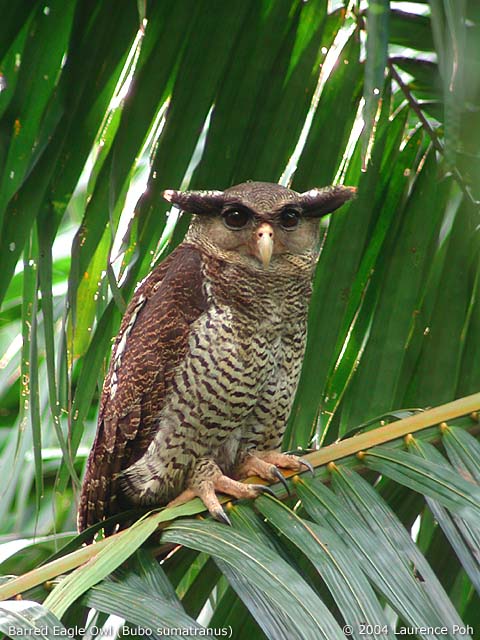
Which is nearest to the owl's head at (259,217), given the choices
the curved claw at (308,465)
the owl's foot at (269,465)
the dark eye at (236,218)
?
the dark eye at (236,218)

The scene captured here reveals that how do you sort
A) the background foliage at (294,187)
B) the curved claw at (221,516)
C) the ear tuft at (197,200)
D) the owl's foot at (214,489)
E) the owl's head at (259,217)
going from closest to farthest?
1. the background foliage at (294,187)
2. the curved claw at (221,516)
3. the owl's foot at (214,489)
4. the ear tuft at (197,200)
5. the owl's head at (259,217)

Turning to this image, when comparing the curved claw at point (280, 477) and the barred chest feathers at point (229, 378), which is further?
the barred chest feathers at point (229, 378)

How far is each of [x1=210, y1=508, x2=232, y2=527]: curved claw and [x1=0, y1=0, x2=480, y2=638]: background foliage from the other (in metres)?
0.05

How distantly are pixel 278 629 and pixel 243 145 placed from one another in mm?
1756

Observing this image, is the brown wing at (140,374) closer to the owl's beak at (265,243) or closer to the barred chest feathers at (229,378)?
the barred chest feathers at (229,378)

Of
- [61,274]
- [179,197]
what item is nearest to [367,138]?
[179,197]

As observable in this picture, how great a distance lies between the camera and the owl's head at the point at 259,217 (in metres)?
3.29

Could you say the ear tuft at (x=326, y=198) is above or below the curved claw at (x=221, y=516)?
above

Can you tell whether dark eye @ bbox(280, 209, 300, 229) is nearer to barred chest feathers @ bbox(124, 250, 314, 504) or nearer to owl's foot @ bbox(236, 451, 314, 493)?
barred chest feathers @ bbox(124, 250, 314, 504)

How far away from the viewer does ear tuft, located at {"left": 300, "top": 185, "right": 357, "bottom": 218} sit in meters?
3.22

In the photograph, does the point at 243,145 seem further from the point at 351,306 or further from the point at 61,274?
the point at 61,274

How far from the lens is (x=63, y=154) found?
119 inches

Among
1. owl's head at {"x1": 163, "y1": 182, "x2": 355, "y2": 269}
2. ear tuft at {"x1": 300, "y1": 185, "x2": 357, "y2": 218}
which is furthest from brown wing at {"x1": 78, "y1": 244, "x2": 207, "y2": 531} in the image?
ear tuft at {"x1": 300, "y1": 185, "x2": 357, "y2": 218}

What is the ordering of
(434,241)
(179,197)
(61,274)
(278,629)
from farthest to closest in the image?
(61,274) → (434,241) → (179,197) → (278,629)
